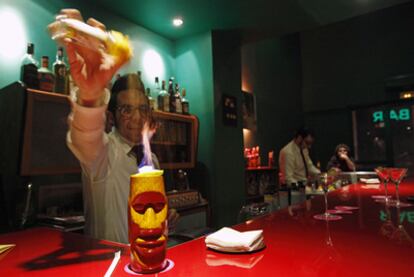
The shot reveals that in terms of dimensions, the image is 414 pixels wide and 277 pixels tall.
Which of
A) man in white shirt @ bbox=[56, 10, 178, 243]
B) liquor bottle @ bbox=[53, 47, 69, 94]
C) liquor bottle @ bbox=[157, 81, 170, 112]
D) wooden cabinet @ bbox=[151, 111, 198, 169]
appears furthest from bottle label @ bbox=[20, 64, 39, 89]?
liquor bottle @ bbox=[157, 81, 170, 112]

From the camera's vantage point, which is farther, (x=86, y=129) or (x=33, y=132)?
(x=33, y=132)

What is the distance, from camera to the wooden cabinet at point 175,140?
9.71 ft

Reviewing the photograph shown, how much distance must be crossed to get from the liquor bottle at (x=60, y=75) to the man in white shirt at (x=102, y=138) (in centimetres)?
67

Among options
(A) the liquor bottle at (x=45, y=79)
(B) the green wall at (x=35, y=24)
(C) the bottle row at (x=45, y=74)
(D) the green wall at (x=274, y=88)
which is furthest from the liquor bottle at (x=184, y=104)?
(D) the green wall at (x=274, y=88)

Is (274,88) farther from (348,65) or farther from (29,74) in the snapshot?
(29,74)

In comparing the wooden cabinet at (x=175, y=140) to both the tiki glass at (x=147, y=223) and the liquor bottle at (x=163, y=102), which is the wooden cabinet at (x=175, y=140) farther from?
the tiki glass at (x=147, y=223)

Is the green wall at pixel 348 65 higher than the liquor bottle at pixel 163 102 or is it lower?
higher

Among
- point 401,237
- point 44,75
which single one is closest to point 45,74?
point 44,75

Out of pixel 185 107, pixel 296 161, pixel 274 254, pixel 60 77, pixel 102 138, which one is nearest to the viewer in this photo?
pixel 274 254

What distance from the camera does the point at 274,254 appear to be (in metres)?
0.80

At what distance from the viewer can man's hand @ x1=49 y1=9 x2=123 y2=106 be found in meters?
0.84

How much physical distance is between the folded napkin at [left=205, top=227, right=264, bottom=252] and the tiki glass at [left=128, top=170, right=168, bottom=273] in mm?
180

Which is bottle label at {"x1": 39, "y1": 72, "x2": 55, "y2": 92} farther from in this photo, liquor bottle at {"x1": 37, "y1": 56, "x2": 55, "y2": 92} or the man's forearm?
the man's forearm

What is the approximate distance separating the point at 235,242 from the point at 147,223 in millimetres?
262
